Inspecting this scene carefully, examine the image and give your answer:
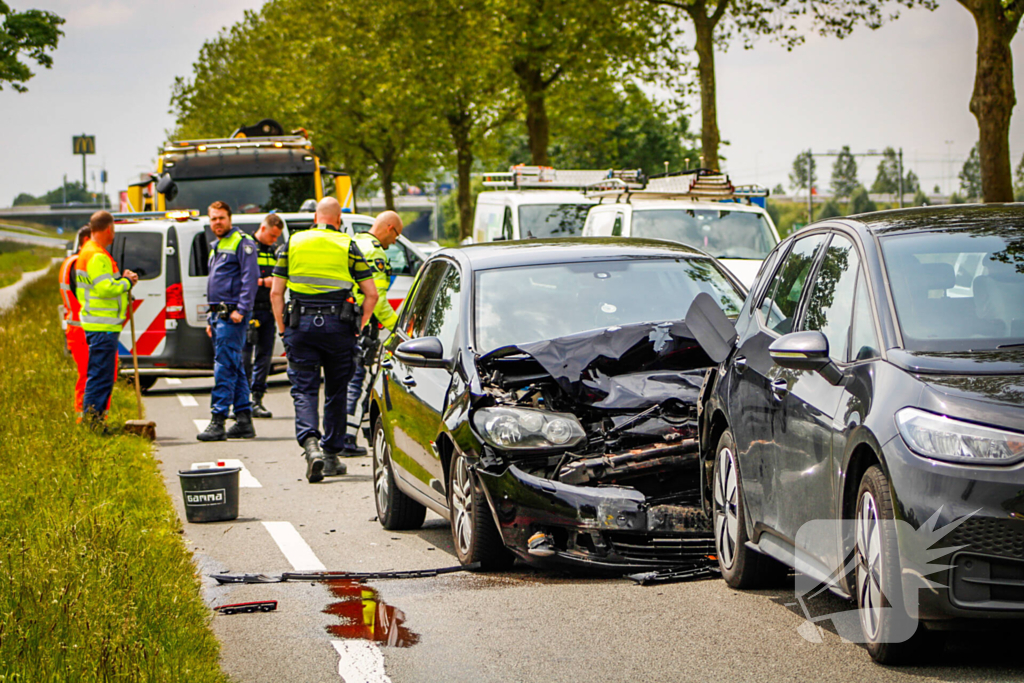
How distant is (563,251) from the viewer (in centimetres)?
788

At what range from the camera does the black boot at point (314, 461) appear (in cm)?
1005

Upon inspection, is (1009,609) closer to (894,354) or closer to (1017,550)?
(1017,550)

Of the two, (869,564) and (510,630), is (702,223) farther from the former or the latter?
(869,564)

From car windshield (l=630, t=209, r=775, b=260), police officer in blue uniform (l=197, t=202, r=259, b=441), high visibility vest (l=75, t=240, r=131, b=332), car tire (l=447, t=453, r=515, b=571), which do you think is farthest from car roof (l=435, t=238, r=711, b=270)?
car windshield (l=630, t=209, r=775, b=260)

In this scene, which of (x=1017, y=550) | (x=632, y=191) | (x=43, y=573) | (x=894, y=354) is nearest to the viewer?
(x=1017, y=550)

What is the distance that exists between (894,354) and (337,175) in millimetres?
18534

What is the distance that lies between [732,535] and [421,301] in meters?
3.16

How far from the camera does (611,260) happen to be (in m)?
7.79

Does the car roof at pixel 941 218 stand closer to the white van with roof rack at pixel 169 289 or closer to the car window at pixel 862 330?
the car window at pixel 862 330

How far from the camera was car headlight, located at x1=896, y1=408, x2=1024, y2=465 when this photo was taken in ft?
13.5

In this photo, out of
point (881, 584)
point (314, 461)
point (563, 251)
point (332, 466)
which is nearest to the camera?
point (881, 584)

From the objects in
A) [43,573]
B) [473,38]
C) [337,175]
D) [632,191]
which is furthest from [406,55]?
[43,573]

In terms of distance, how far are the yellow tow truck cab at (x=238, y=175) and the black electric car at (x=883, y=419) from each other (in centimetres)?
1583
